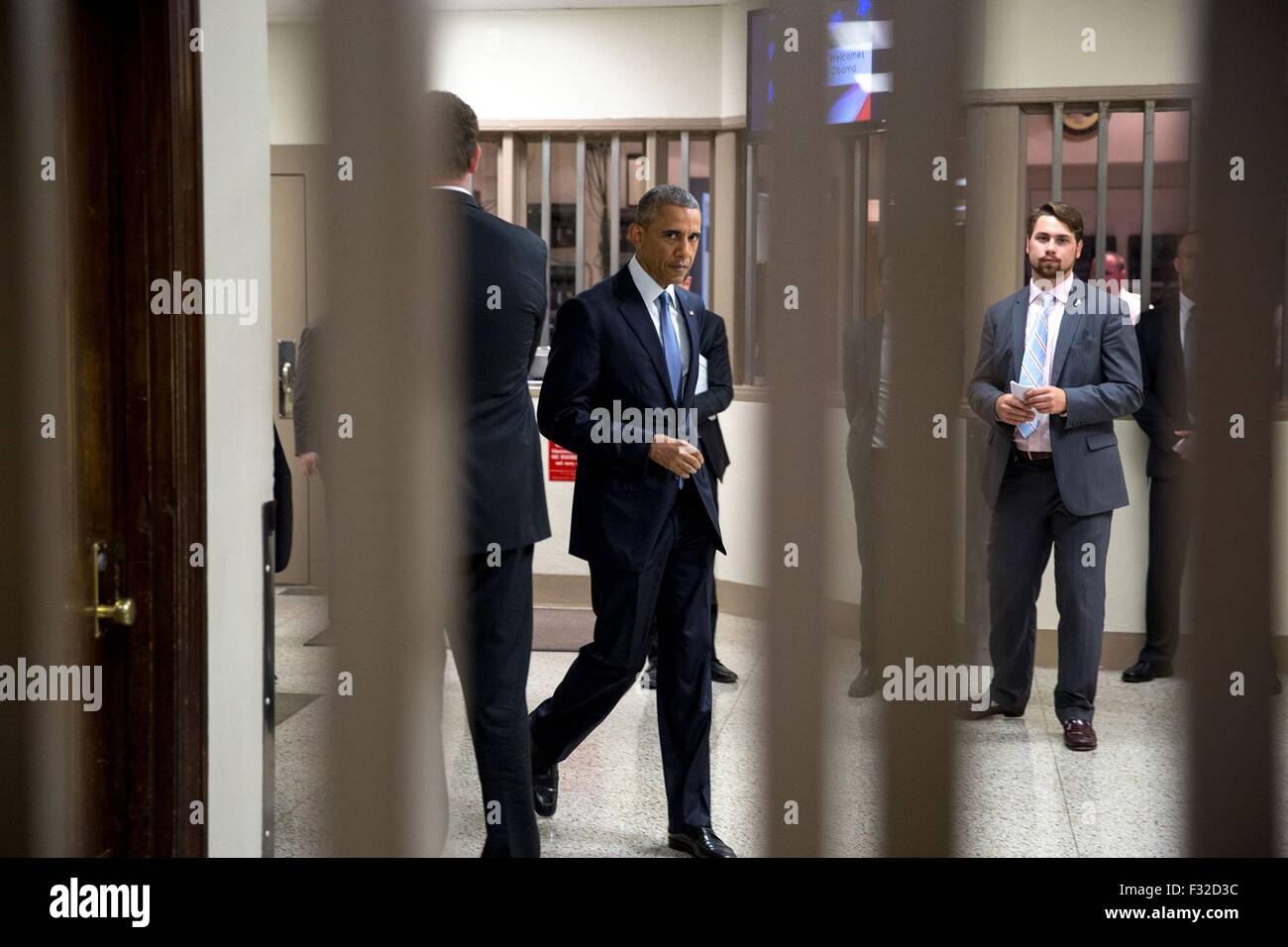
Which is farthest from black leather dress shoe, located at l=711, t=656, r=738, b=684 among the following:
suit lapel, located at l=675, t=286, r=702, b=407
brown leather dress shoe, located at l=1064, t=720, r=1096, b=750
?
suit lapel, located at l=675, t=286, r=702, b=407

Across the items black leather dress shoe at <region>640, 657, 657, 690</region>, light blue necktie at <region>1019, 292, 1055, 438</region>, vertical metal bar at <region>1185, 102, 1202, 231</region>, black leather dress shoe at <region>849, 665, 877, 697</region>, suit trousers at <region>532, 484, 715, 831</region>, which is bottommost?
black leather dress shoe at <region>640, 657, 657, 690</region>

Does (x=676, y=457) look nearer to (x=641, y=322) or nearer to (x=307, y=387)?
(x=641, y=322)

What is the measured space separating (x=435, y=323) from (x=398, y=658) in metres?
0.40

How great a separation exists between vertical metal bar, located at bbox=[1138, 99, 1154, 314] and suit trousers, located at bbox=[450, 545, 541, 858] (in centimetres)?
241

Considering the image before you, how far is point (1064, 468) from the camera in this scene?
114 inches

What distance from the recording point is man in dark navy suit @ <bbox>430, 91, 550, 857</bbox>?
6.34 ft

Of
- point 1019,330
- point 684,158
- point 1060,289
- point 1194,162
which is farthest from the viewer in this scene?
point 684,158

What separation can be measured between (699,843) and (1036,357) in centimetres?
114

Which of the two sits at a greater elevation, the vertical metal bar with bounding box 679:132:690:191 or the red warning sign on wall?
the vertical metal bar with bounding box 679:132:690:191

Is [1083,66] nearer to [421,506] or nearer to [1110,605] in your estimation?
[1110,605]

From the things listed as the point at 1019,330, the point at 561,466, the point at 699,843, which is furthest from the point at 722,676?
the point at 1019,330

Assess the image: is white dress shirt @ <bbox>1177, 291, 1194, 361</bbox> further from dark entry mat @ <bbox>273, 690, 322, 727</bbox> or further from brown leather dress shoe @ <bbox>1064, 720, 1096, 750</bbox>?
brown leather dress shoe @ <bbox>1064, 720, 1096, 750</bbox>

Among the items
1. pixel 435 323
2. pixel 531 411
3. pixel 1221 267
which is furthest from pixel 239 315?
pixel 1221 267

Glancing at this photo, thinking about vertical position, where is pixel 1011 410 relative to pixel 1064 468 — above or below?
above
